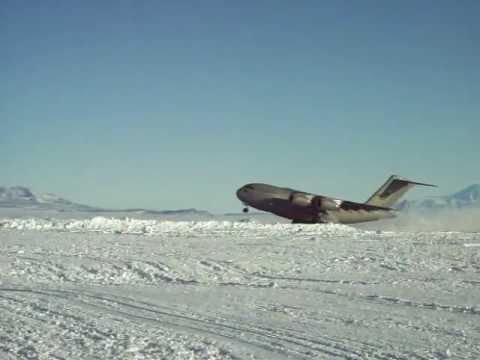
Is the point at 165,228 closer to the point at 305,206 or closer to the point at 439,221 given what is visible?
the point at 305,206

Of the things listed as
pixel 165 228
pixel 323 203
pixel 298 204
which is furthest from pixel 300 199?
pixel 165 228

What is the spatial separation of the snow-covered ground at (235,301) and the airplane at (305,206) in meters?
21.0

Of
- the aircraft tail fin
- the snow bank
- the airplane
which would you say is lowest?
the snow bank

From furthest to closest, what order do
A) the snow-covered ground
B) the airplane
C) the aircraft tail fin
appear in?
1. the aircraft tail fin
2. the airplane
3. the snow-covered ground

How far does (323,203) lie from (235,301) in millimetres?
35640

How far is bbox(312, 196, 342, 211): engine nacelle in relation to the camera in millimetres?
47562

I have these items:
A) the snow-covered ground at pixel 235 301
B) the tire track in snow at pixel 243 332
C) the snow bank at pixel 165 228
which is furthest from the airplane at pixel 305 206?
the tire track in snow at pixel 243 332

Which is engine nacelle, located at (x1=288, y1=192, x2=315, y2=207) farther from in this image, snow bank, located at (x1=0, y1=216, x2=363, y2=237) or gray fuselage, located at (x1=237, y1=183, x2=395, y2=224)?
snow bank, located at (x1=0, y1=216, x2=363, y2=237)

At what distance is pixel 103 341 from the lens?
8766mm

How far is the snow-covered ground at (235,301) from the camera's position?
8531 mm

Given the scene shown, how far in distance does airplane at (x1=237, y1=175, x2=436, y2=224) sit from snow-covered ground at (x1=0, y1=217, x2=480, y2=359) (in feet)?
68.7

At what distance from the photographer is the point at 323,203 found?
156 ft

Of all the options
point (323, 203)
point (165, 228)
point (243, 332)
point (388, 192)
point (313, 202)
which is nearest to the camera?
point (243, 332)

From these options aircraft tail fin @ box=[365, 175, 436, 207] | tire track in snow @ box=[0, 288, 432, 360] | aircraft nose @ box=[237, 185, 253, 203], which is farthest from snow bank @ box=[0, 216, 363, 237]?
tire track in snow @ box=[0, 288, 432, 360]
